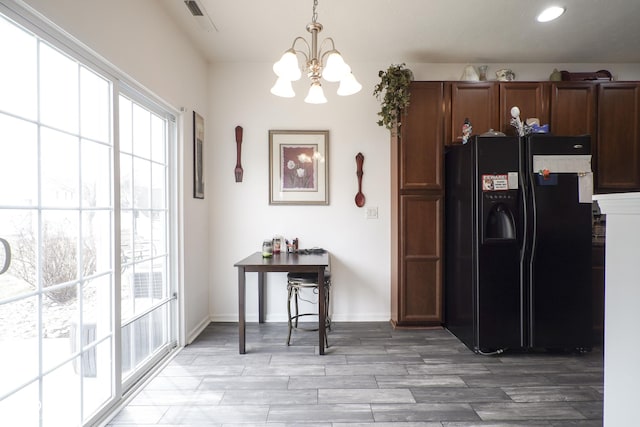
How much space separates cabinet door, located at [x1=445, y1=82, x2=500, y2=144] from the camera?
3.07 m

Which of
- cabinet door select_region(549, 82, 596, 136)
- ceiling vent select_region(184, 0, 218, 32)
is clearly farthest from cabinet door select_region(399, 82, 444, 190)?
ceiling vent select_region(184, 0, 218, 32)

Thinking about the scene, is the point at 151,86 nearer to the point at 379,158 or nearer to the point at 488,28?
the point at 379,158

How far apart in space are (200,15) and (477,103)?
2635mm

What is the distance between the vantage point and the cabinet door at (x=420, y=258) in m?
3.10

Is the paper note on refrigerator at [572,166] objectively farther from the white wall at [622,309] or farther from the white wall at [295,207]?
the white wall at [622,309]

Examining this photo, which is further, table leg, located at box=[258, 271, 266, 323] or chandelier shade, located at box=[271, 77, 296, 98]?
table leg, located at box=[258, 271, 266, 323]

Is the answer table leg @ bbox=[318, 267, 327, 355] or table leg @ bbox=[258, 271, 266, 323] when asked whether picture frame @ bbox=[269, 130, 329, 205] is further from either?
table leg @ bbox=[318, 267, 327, 355]

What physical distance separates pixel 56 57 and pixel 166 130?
1.18 meters

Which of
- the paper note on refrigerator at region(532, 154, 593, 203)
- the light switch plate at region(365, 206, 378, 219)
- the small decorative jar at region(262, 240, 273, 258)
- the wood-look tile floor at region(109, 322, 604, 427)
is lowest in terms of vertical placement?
the wood-look tile floor at region(109, 322, 604, 427)

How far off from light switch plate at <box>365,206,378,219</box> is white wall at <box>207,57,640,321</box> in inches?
1.7

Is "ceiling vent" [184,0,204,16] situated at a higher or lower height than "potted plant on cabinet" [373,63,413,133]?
higher

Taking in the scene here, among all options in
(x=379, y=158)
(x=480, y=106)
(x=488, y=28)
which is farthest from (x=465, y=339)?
(x=488, y=28)

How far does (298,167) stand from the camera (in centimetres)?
342

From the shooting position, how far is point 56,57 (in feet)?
5.07
